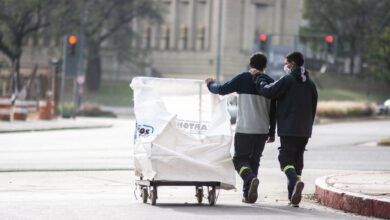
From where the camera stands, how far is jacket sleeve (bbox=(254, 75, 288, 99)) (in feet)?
48.1

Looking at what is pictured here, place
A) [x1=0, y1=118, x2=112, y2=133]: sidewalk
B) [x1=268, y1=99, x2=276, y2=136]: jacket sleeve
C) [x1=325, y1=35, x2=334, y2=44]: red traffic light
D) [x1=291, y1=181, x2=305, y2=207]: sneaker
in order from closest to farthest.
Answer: [x1=291, y1=181, x2=305, y2=207]: sneaker → [x1=268, y1=99, x2=276, y2=136]: jacket sleeve → [x1=0, y1=118, x2=112, y2=133]: sidewalk → [x1=325, y1=35, x2=334, y2=44]: red traffic light

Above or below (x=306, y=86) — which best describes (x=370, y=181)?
below

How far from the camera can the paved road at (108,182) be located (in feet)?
44.3

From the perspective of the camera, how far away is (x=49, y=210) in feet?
44.0

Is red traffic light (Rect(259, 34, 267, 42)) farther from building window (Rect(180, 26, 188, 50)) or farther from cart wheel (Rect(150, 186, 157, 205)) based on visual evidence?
cart wheel (Rect(150, 186, 157, 205))

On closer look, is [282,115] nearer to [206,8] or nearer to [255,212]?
[255,212]

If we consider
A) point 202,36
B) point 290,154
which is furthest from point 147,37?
point 290,154

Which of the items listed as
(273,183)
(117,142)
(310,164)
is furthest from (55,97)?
(273,183)

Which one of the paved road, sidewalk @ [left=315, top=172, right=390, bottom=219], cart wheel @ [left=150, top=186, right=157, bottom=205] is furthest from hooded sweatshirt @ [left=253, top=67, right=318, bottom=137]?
cart wheel @ [left=150, top=186, right=157, bottom=205]

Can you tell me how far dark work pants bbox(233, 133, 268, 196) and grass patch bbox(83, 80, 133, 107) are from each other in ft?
238

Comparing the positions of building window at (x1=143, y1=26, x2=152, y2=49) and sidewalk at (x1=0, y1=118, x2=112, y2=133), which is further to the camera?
building window at (x1=143, y1=26, x2=152, y2=49)

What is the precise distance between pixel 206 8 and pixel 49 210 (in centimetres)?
9359

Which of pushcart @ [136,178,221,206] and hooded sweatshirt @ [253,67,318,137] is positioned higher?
hooded sweatshirt @ [253,67,318,137]

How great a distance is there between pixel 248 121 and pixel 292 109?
0.56 m
